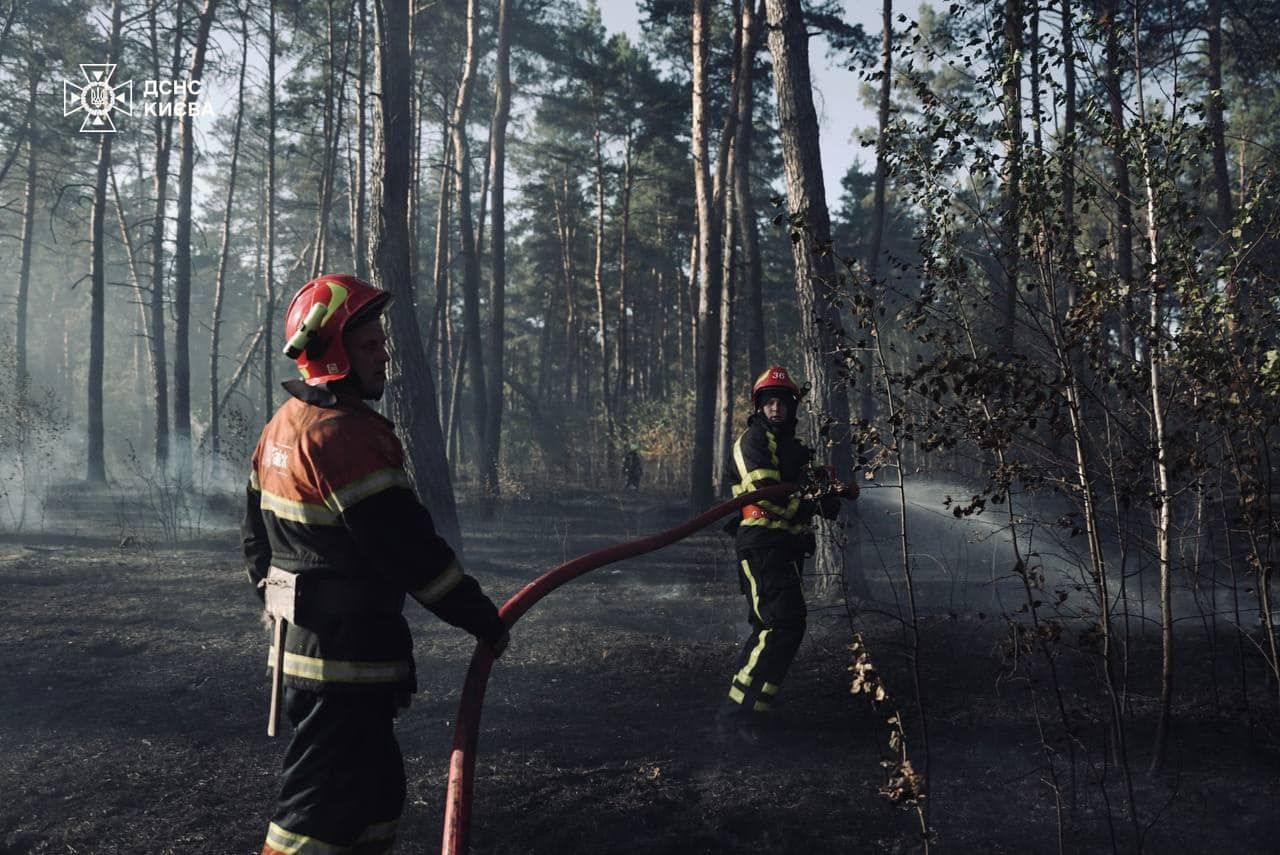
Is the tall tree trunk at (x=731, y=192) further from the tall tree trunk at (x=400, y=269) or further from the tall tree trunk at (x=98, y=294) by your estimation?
the tall tree trunk at (x=98, y=294)

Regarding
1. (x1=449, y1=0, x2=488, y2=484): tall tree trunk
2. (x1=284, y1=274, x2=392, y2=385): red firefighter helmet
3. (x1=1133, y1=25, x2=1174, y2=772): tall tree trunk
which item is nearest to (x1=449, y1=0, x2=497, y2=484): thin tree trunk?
(x1=449, y1=0, x2=488, y2=484): tall tree trunk

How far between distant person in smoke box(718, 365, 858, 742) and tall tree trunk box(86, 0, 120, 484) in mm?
21161

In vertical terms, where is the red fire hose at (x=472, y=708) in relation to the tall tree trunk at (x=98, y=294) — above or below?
below

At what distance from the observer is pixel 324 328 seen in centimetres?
321

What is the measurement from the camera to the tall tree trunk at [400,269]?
1082 cm

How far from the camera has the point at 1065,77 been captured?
16188 millimetres

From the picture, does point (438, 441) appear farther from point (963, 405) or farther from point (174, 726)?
point (963, 405)

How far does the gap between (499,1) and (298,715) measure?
22.5 metres

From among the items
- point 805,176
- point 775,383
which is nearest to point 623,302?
point 805,176

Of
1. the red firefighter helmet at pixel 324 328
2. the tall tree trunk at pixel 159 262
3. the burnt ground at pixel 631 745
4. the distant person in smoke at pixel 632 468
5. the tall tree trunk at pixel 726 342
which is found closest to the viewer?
the red firefighter helmet at pixel 324 328

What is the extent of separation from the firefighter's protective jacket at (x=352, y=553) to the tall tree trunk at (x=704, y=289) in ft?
45.0

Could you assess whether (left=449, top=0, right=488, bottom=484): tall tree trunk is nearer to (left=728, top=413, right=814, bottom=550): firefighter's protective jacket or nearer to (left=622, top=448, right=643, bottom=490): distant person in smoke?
(left=622, top=448, right=643, bottom=490): distant person in smoke

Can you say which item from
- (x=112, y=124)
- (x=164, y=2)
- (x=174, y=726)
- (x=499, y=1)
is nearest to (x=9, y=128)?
(x=112, y=124)
